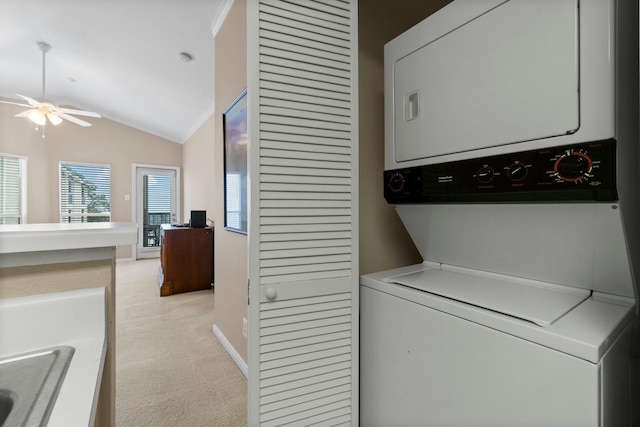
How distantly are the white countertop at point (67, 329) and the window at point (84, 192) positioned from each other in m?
6.55

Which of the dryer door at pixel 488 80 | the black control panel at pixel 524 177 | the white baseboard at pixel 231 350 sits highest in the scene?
the dryer door at pixel 488 80

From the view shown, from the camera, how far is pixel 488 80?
0.90 m

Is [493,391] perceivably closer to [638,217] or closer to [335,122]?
[638,217]

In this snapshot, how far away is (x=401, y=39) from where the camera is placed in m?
1.17

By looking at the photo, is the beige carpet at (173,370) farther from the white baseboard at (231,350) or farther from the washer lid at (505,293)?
the washer lid at (505,293)

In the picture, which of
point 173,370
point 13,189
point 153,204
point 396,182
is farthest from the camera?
point 153,204

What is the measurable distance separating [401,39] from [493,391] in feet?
4.08

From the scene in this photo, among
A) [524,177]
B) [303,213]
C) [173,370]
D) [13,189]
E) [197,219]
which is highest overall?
[13,189]

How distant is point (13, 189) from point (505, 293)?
281 inches

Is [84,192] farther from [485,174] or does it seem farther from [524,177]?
[524,177]

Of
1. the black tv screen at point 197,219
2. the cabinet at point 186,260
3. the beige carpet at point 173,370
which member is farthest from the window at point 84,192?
the beige carpet at point 173,370

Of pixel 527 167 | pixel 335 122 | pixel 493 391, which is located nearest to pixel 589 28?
pixel 527 167

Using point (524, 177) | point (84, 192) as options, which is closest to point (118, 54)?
point (84, 192)

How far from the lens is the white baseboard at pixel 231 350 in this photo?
6.55 feet
